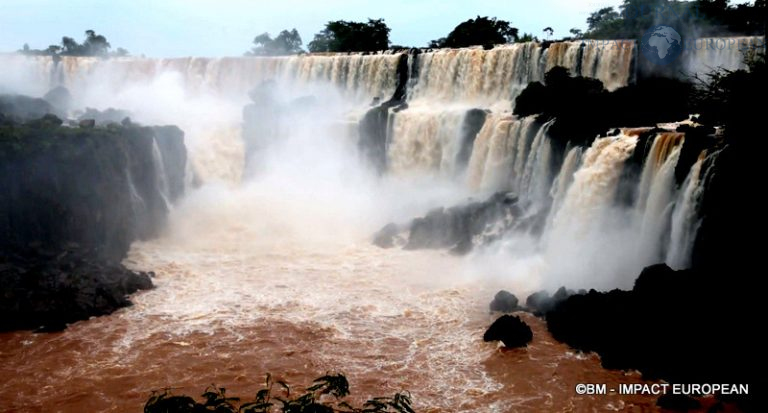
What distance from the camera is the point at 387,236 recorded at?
2347 centimetres

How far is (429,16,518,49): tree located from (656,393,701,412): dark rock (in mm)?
38871

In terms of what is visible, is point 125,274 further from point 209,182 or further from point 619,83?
point 619,83

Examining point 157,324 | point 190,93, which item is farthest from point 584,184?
point 190,93

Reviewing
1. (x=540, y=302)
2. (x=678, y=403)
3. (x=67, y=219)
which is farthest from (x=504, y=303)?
(x=67, y=219)

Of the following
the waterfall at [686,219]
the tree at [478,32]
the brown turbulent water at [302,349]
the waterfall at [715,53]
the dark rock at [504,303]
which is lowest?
the brown turbulent water at [302,349]

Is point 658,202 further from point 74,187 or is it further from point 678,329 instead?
point 74,187

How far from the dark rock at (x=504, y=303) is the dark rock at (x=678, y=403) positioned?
540 centimetres

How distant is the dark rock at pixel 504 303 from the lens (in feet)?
53.0

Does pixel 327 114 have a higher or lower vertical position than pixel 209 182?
higher

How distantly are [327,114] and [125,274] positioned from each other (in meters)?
18.7

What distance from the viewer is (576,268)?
17672mm

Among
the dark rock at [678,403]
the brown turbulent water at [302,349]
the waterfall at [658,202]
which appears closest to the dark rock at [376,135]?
the brown turbulent water at [302,349]

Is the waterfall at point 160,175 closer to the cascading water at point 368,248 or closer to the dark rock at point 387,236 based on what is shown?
the cascading water at point 368,248

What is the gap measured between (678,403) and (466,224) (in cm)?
1237
